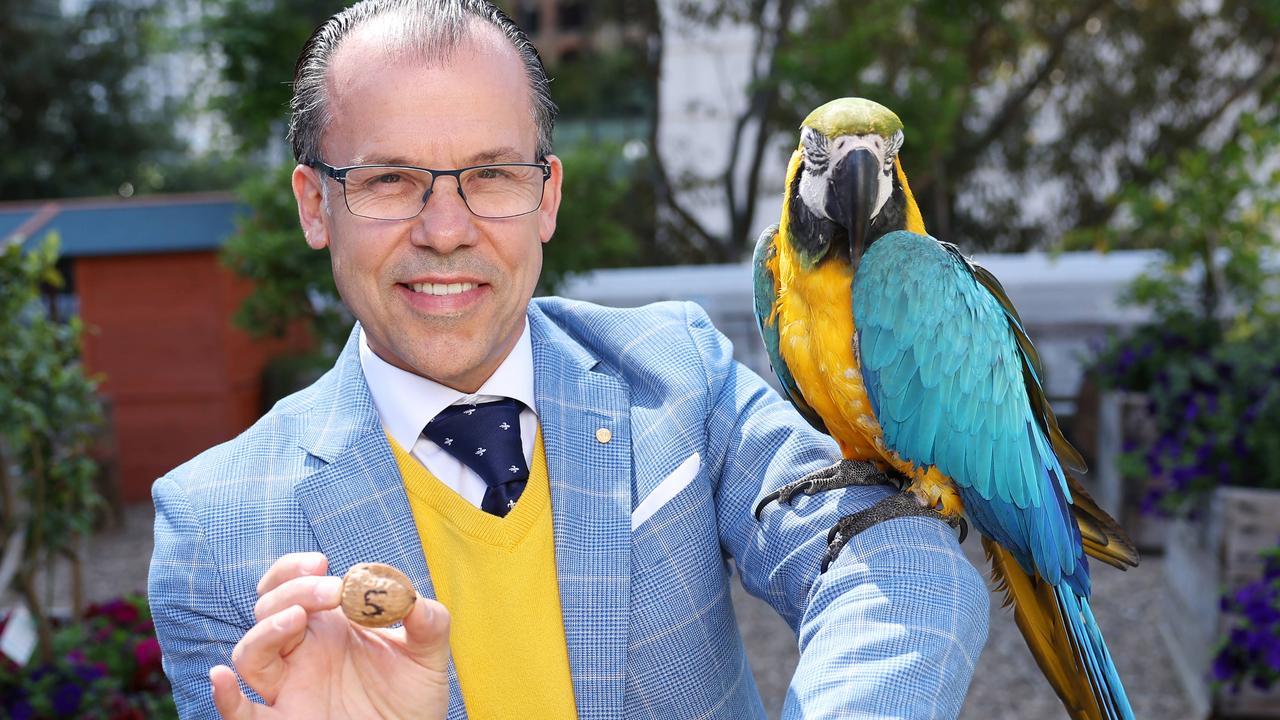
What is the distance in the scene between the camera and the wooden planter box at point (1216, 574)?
10.6ft

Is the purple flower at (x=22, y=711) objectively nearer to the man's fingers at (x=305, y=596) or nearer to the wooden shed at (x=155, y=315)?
the man's fingers at (x=305, y=596)

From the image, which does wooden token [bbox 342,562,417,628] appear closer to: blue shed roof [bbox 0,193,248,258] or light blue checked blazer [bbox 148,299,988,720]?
light blue checked blazer [bbox 148,299,988,720]

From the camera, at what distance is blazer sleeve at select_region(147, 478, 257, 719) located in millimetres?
1300

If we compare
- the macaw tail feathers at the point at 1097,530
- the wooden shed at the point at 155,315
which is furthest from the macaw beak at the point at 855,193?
the wooden shed at the point at 155,315

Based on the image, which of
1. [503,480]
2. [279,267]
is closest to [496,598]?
[503,480]

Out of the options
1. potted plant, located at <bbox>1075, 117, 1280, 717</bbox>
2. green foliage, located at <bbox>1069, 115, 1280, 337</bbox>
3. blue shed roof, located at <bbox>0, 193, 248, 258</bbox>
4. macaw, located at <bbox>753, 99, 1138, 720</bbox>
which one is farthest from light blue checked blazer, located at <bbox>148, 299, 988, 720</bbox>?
blue shed roof, located at <bbox>0, 193, 248, 258</bbox>

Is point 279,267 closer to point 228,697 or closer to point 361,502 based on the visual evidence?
point 361,502

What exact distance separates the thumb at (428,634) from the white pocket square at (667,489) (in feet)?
1.49

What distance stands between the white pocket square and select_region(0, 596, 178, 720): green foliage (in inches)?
73.4

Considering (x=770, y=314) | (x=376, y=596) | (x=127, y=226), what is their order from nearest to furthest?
(x=376, y=596) → (x=770, y=314) → (x=127, y=226)

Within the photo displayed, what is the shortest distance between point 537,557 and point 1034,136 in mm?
7572

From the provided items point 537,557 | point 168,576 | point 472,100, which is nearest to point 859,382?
point 537,557

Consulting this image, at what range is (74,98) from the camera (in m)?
10.1

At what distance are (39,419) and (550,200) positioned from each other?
6.81 ft
